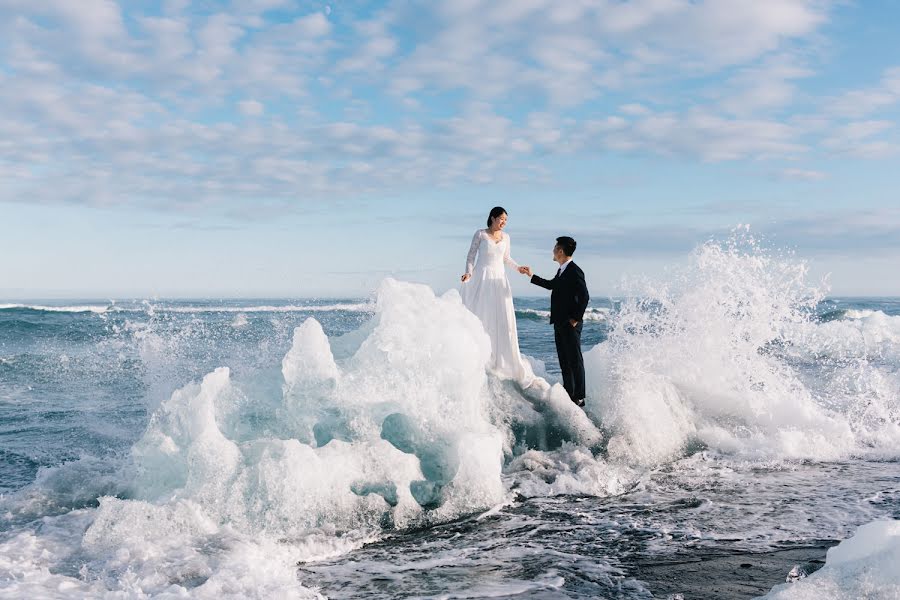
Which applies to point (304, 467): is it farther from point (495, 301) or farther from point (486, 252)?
point (486, 252)

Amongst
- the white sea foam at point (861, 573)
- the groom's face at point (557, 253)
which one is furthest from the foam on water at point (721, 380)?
the white sea foam at point (861, 573)

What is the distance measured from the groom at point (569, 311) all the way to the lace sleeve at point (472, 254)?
2.77ft

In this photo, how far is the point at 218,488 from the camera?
17.6 feet

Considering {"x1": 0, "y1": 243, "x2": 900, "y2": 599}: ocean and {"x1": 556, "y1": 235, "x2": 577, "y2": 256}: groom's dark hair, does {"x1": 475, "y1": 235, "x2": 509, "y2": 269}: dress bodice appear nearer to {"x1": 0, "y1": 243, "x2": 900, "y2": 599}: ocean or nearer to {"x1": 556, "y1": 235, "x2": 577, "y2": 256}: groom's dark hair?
{"x1": 556, "y1": 235, "x2": 577, "y2": 256}: groom's dark hair

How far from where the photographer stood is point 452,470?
6219 millimetres

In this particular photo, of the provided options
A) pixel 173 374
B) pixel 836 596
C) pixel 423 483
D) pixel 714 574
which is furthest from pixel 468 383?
pixel 173 374

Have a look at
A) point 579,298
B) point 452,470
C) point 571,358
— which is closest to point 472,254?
point 579,298

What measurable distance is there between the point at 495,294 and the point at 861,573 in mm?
5508

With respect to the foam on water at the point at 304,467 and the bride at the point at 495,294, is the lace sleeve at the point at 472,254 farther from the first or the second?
the foam on water at the point at 304,467

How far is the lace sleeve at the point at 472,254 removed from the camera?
8.68 meters

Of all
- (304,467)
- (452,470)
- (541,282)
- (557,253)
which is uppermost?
(557,253)

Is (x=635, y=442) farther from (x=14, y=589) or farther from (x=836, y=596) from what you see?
(x=14, y=589)

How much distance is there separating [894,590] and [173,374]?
9.01 metres

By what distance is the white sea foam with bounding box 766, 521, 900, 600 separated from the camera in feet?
11.5
